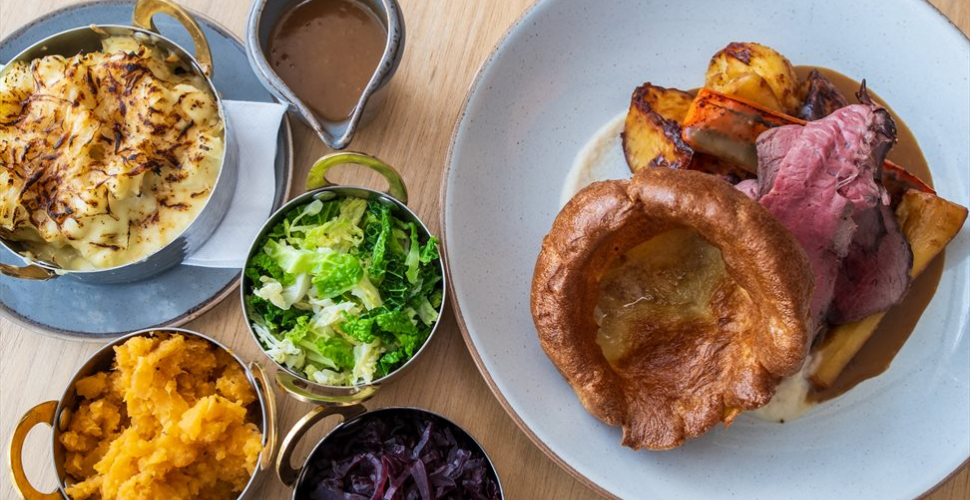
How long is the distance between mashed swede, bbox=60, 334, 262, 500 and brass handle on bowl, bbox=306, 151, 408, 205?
0.61 m

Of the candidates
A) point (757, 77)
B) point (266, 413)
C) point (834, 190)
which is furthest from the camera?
point (757, 77)

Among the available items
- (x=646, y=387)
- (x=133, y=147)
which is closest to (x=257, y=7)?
(x=133, y=147)

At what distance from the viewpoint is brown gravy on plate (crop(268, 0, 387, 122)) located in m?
2.55

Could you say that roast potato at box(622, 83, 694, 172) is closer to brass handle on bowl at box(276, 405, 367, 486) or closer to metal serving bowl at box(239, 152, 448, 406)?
metal serving bowl at box(239, 152, 448, 406)

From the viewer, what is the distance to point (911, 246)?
100 inches

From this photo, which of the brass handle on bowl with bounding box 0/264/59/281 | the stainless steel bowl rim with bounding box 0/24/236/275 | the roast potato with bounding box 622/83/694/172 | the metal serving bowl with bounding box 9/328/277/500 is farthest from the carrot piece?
the brass handle on bowl with bounding box 0/264/59/281

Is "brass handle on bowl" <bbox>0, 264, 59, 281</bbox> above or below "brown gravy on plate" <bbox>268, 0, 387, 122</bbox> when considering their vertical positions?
below

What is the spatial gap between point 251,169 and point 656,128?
1303 mm

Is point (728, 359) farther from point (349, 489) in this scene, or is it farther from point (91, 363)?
point (91, 363)

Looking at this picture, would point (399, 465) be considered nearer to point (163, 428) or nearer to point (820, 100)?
point (163, 428)

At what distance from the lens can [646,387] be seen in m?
2.43

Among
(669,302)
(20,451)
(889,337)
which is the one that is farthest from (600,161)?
(20,451)

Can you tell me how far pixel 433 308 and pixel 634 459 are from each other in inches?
30.8

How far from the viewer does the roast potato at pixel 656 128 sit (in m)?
2.52
